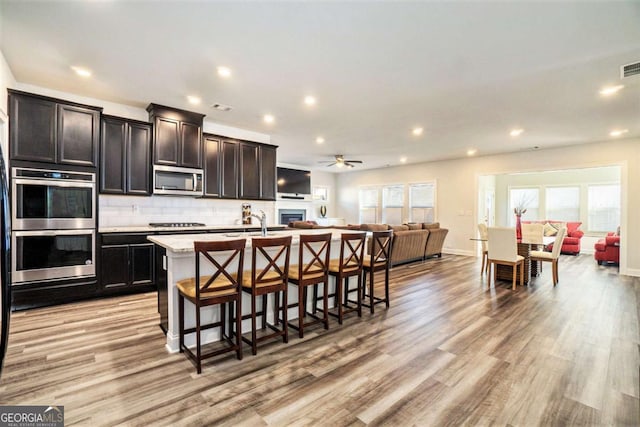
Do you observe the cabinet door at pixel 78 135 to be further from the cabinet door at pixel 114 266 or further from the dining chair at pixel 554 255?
the dining chair at pixel 554 255

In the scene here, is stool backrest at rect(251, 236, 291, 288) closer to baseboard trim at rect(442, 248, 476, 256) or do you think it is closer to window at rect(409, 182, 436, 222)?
baseboard trim at rect(442, 248, 476, 256)

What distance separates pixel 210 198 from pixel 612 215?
35.9 feet

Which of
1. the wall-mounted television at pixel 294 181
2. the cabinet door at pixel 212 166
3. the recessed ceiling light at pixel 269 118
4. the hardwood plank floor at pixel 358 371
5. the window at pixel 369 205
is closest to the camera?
the hardwood plank floor at pixel 358 371

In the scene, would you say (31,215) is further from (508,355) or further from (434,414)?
(508,355)

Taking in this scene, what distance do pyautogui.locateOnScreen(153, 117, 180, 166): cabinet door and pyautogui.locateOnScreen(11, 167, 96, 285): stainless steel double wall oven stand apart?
0.89 m

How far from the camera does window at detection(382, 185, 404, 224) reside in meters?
9.82

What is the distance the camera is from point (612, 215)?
28.3ft

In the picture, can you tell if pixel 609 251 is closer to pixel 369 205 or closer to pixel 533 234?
pixel 533 234

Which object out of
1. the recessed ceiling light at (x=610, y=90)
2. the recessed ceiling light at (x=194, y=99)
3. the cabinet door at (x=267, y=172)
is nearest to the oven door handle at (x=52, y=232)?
the recessed ceiling light at (x=194, y=99)

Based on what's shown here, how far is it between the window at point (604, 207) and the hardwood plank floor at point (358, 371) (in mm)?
6714

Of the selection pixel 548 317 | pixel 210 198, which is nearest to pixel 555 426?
pixel 548 317

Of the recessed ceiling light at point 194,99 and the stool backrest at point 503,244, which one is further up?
the recessed ceiling light at point 194,99

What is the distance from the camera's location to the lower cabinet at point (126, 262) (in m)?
3.96

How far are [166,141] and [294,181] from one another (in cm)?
556
